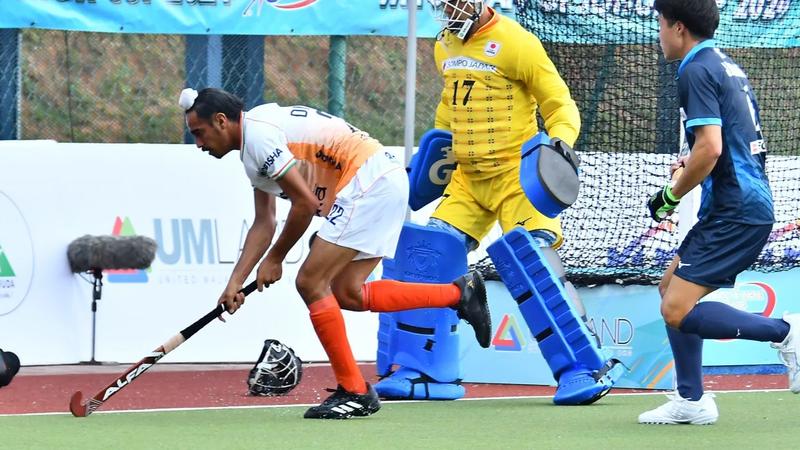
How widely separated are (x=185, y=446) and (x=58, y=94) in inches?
220

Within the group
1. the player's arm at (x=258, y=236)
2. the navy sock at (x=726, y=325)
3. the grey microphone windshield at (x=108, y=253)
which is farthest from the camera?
the grey microphone windshield at (x=108, y=253)

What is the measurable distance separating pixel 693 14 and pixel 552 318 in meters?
1.73

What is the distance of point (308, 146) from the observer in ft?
20.7

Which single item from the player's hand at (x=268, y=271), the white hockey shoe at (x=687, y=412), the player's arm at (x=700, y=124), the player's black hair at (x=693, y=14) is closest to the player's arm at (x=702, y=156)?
the player's arm at (x=700, y=124)

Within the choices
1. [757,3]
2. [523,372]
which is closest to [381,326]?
[523,372]

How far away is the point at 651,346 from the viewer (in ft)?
25.4

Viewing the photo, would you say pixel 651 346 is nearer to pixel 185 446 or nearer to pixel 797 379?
pixel 797 379

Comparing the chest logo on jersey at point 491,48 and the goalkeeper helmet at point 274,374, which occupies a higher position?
the chest logo on jersey at point 491,48

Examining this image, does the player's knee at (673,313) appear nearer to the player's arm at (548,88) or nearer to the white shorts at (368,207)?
the white shorts at (368,207)

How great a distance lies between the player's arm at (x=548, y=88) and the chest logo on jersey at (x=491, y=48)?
102mm

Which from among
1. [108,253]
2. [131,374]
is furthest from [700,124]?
[108,253]

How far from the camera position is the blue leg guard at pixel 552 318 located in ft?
22.6

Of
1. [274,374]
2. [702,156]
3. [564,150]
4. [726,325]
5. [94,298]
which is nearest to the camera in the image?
[702,156]

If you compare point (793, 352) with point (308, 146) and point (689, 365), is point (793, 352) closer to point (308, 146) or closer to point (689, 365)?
point (689, 365)
